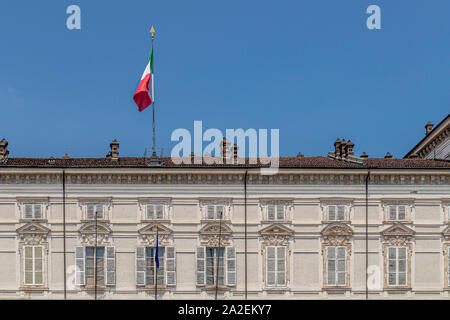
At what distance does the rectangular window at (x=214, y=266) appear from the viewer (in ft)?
99.7

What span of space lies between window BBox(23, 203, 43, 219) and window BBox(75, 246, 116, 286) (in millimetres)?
2416

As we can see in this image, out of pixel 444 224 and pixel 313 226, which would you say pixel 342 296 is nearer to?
pixel 313 226

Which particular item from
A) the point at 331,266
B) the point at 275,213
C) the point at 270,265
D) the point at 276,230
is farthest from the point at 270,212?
the point at 331,266

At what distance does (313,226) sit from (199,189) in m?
5.68

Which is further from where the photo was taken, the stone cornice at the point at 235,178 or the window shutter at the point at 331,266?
the stone cornice at the point at 235,178

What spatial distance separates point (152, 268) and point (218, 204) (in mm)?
4301

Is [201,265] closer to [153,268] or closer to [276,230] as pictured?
[153,268]

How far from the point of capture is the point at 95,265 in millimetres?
30250

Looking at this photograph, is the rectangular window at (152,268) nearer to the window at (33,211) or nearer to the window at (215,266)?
Answer: the window at (215,266)

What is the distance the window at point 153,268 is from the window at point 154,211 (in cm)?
146

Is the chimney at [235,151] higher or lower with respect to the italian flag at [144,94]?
lower

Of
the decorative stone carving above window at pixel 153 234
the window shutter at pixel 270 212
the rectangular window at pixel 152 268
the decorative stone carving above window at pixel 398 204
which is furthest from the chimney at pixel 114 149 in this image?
the decorative stone carving above window at pixel 398 204

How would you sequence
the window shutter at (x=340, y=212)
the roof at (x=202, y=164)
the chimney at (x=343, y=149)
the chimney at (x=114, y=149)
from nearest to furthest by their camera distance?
the roof at (x=202, y=164) < the window shutter at (x=340, y=212) < the chimney at (x=114, y=149) < the chimney at (x=343, y=149)
